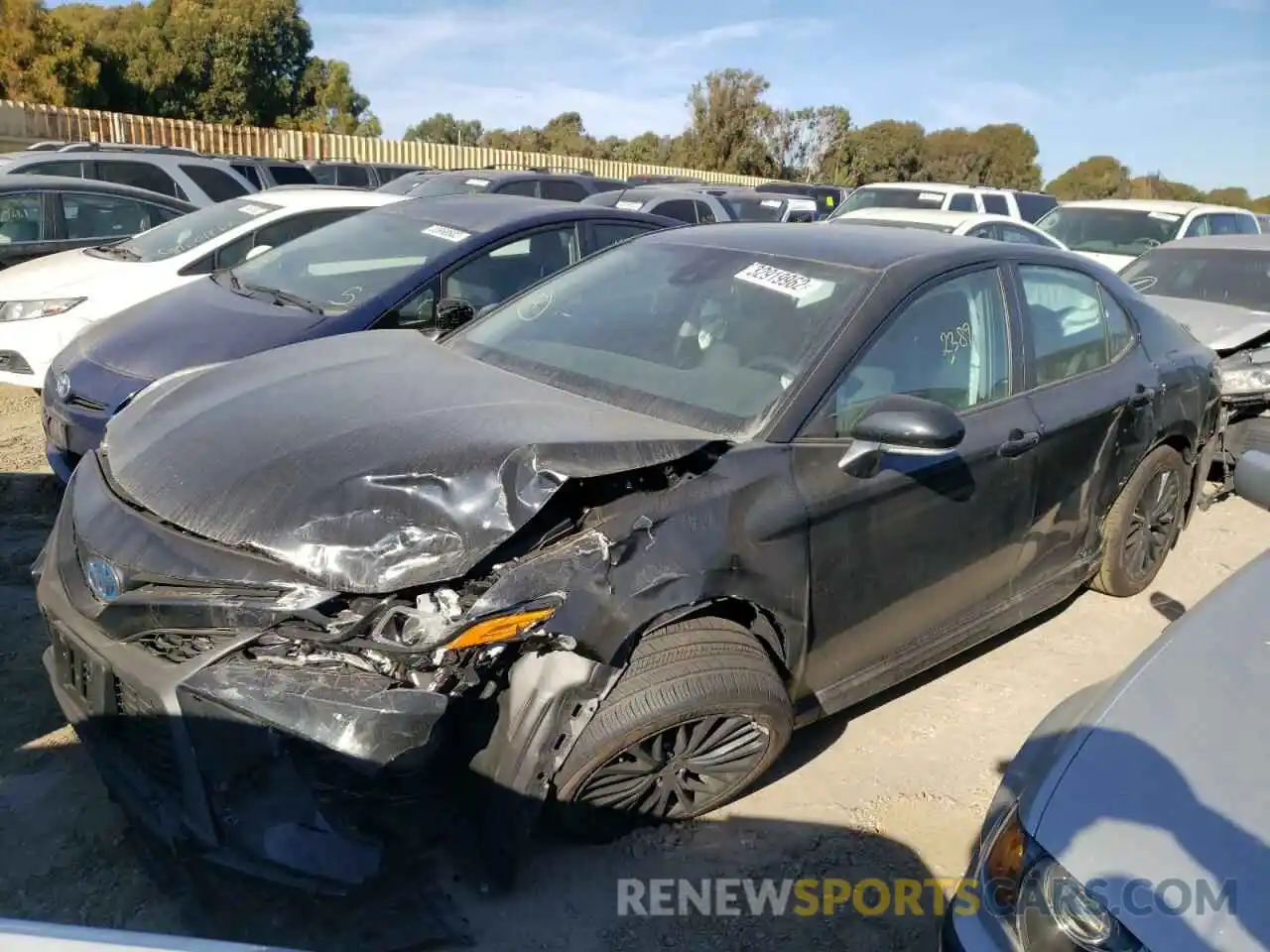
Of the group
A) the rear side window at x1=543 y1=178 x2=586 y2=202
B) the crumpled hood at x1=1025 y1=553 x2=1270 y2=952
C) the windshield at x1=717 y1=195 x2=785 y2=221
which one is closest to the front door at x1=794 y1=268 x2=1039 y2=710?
the crumpled hood at x1=1025 y1=553 x2=1270 y2=952

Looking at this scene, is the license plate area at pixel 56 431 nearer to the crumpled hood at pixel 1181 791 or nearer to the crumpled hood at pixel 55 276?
the crumpled hood at pixel 55 276

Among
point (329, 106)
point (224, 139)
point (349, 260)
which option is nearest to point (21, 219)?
point (349, 260)

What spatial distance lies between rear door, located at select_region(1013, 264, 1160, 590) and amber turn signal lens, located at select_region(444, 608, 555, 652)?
6.89ft

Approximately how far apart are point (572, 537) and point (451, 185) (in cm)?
1130

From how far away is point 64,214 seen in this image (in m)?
8.17

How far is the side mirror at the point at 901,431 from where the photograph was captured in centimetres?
273

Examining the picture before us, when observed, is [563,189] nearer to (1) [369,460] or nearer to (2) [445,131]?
(1) [369,460]

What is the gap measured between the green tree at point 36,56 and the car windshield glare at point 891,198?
24.5 m

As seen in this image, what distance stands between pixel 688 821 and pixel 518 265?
142 inches

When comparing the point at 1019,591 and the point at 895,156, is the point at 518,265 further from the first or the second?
the point at 895,156

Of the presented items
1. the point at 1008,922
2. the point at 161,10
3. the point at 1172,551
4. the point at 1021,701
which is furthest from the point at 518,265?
the point at 161,10

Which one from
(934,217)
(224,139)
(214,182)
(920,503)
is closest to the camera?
(920,503)

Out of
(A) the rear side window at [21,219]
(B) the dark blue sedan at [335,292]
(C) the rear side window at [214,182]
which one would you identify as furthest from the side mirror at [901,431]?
(C) the rear side window at [214,182]

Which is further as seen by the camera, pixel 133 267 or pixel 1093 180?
pixel 1093 180
